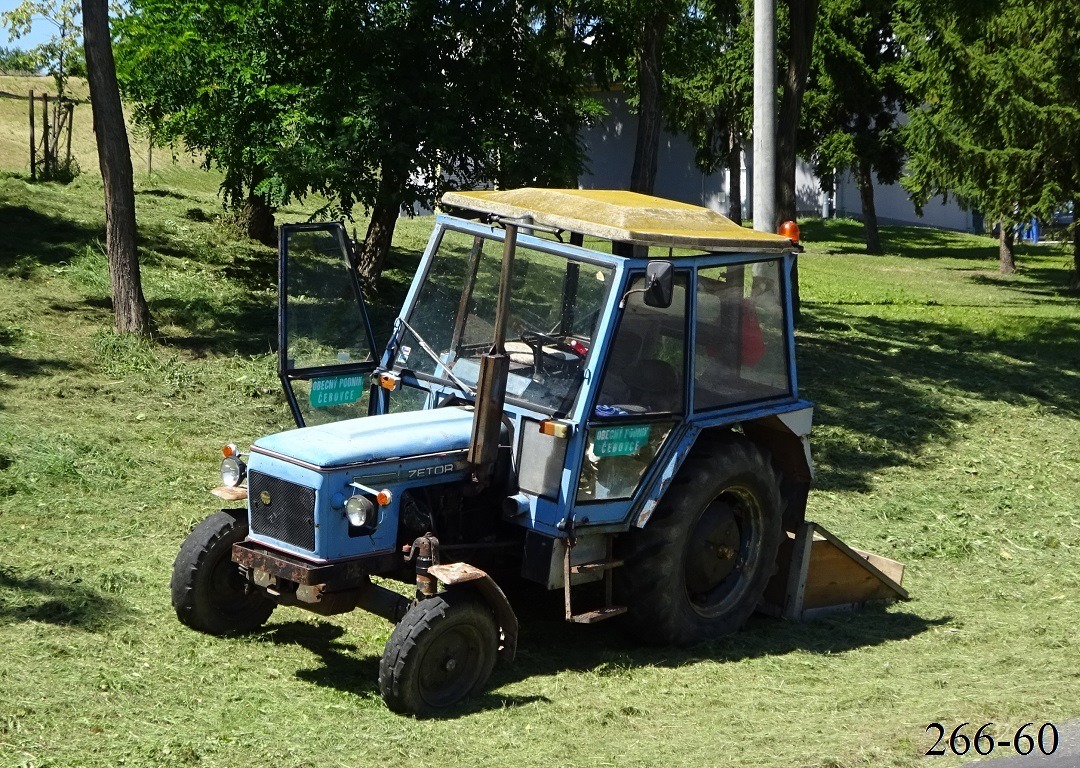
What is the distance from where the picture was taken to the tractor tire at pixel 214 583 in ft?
21.5

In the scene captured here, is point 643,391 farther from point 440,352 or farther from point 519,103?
point 519,103

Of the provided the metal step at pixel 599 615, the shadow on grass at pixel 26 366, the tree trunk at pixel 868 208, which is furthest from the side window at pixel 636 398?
the tree trunk at pixel 868 208

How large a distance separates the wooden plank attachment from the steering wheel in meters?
2.05

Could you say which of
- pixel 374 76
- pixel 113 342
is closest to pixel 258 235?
pixel 374 76

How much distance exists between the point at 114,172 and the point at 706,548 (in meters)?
8.36

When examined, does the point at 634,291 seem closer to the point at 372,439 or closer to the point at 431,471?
the point at 431,471

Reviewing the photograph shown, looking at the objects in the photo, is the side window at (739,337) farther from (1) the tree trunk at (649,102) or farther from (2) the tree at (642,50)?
(1) the tree trunk at (649,102)

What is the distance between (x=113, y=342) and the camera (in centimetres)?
1257

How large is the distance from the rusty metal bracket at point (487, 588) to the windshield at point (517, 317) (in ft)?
3.17

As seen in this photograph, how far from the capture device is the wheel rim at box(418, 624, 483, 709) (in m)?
5.97

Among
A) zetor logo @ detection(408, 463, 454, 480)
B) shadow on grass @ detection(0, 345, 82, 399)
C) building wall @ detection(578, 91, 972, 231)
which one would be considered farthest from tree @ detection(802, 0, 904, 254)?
zetor logo @ detection(408, 463, 454, 480)

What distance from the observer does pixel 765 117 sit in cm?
1216

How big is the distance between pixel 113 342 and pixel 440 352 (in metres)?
6.45

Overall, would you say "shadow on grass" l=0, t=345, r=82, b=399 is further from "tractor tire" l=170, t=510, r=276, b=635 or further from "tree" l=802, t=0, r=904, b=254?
"tree" l=802, t=0, r=904, b=254
